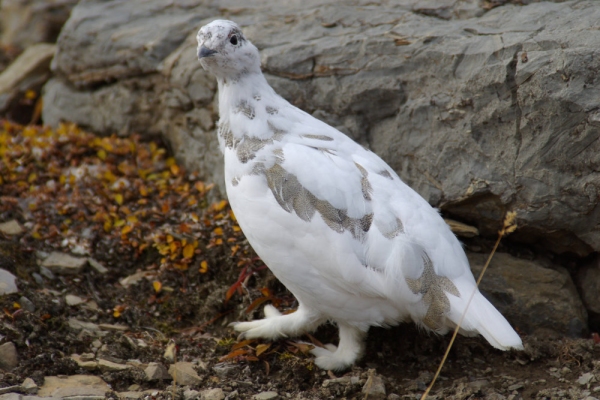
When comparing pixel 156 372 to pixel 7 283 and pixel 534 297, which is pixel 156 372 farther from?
pixel 534 297

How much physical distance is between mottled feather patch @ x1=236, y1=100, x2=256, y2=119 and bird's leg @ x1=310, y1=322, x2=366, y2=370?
4.53 ft

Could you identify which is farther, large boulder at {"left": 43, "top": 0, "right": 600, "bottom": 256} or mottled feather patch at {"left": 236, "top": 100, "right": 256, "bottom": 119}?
large boulder at {"left": 43, "top": 0, "right": 600, "bottom": 256}

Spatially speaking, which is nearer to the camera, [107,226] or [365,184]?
[365,184]

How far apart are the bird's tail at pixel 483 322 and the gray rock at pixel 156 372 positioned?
5.37 ft

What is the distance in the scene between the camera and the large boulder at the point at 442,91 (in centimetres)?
396

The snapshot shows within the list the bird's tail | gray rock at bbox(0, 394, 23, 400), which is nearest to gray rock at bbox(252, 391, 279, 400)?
the bird's tail

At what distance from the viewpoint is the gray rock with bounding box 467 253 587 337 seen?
4.15 meters

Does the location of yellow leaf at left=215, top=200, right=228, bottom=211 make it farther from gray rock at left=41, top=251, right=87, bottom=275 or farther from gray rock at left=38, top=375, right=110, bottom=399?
gray rock at left=38, top=375, right=110, bottom=399

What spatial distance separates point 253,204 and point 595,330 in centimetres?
259

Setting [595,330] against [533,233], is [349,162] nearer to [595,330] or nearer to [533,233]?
[533,233]

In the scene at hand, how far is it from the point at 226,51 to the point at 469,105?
167cm

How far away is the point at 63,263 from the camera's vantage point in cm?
455

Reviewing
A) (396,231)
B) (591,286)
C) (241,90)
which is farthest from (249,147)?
(591,286)

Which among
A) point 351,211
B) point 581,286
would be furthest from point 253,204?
point 581,286
